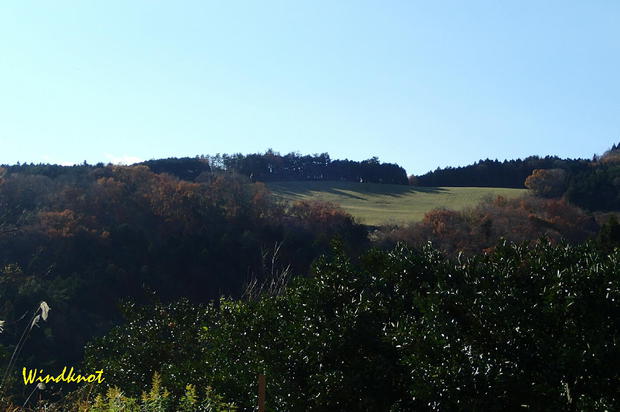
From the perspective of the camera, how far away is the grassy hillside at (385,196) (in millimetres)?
64688

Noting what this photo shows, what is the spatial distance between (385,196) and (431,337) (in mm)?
71524

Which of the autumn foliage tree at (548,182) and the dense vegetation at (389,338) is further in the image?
the autumn foliage tree at (548,182)

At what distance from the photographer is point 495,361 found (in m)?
5.62

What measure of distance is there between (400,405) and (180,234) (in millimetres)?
46215

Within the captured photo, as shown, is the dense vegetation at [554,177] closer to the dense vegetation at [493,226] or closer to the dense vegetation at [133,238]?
the dense vegetation at [493,226]

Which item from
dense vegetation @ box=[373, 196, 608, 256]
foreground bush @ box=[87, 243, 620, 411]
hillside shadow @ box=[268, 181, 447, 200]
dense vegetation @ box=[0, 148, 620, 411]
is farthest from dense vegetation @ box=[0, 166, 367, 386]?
foreground bush @ box=[87, 243, 620, 411]

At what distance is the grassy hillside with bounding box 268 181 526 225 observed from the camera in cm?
6469

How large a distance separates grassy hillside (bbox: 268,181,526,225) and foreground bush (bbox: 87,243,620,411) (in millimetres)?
51670

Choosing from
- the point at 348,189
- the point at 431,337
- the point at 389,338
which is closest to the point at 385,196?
the point at 348,189

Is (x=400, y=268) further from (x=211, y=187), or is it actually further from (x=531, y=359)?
(x=211, y=187)

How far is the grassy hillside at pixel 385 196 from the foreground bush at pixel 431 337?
170 feet

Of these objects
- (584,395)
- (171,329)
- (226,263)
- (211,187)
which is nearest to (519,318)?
(584,395)

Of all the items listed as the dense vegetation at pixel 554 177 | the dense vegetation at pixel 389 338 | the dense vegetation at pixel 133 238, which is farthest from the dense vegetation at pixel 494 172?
the dense vegetation at pixel 389 338

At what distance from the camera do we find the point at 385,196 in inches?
3031
